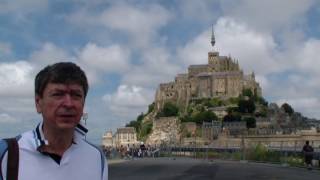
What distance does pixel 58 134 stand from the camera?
2824mm

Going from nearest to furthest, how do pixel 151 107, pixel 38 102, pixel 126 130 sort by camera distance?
pixel 38 102, pixel 126 130, pixel 151 107

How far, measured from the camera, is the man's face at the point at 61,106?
2793mm

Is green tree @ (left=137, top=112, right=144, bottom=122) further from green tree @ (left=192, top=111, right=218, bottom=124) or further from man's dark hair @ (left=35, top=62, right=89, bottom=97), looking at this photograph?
man's dark hair @ (left=35, top=62, right=89, bottom=97)

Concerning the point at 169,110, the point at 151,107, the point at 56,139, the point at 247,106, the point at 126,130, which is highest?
the point at 151,107

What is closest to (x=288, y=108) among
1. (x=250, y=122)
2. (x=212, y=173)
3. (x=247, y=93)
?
(x=247, y=93)

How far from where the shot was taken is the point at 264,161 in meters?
30.1

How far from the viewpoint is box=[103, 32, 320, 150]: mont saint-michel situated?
119562mm

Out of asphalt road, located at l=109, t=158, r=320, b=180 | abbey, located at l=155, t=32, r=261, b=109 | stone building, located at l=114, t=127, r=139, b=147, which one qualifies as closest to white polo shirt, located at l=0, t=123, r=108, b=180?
asphalt road, located at l=109, t=158, r=320, b=180

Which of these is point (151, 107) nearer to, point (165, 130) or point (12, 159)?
point (165, 130)

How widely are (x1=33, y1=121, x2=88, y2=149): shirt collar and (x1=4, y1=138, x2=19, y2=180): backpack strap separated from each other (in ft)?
0.33

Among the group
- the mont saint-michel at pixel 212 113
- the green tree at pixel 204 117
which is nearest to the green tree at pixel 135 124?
the mont saint-michel at pixel 212 113

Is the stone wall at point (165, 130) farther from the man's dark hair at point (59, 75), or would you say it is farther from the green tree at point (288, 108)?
the man's dark hair at point (59, 75)

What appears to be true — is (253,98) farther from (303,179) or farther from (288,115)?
(303,179)

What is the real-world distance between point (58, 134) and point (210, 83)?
15204cm
